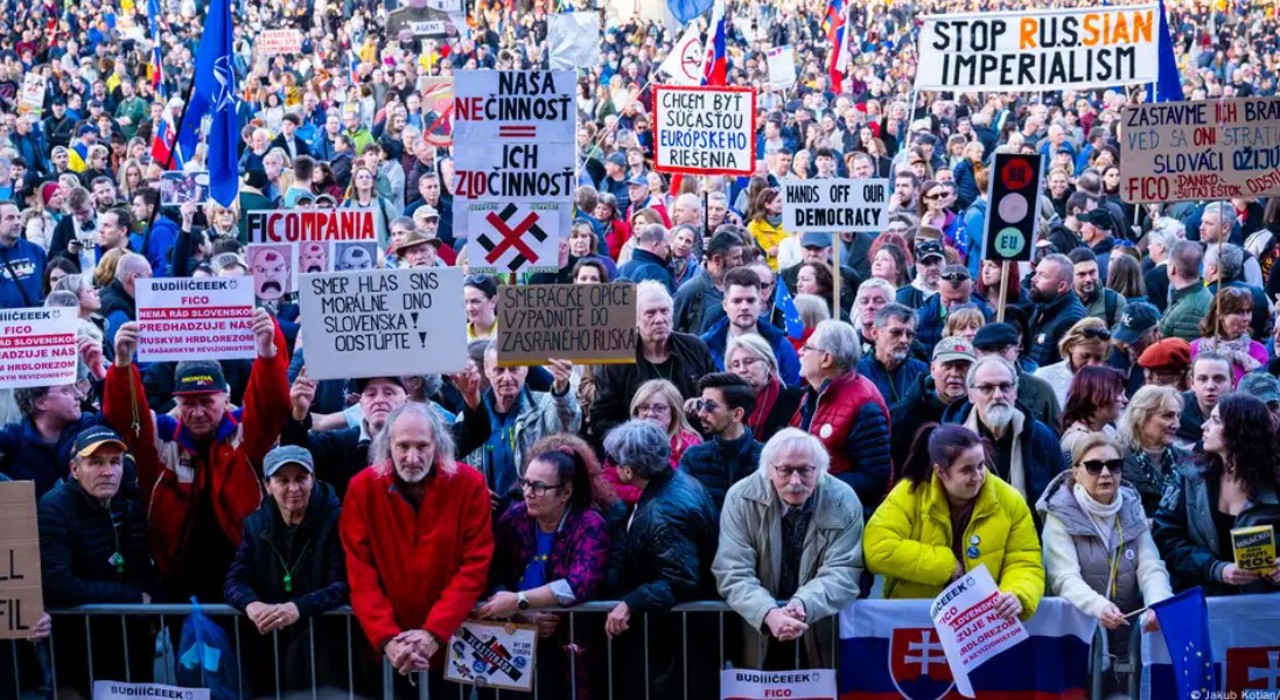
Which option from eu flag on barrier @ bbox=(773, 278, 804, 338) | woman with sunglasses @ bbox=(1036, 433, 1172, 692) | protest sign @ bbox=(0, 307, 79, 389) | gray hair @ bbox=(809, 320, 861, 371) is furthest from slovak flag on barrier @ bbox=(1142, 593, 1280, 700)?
protest sign @ bbox=(0, 307, 79, 389)

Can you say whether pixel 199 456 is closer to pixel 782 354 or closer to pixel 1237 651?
pixel 782 354

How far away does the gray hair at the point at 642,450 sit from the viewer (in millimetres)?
7176

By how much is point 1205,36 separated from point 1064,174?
1961 centimetres

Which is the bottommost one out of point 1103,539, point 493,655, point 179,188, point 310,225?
point 493,655

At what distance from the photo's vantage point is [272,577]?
703 cm

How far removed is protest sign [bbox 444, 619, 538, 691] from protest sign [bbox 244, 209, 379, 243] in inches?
154

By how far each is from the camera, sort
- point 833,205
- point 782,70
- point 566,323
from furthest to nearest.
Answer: point 782,70
point 833,205
point 566,323

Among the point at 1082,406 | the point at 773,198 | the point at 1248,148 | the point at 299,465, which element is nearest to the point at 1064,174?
the point at 773,198

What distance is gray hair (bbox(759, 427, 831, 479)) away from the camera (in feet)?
22.7

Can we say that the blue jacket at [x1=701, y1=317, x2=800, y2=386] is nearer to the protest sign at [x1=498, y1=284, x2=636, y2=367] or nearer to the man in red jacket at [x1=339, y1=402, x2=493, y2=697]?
the protest sign at [x1=498, y1=284, x2=636, y2=367]

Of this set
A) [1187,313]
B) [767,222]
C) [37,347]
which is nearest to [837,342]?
[37,347]

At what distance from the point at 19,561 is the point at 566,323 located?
264 cm

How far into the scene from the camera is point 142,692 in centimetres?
708

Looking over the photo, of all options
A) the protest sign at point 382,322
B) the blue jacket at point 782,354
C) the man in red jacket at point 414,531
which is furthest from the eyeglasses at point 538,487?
the blue jacket at point 782,354
